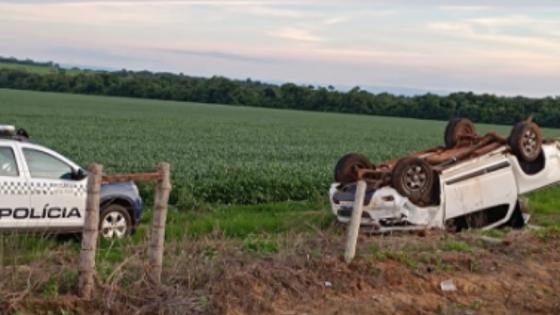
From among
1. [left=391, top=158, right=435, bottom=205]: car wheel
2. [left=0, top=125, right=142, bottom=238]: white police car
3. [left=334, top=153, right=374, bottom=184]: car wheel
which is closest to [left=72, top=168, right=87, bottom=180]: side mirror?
[left=0, top=125, right=142, bottom=238]: white police car

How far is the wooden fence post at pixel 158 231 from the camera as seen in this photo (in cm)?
817

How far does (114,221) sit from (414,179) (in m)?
4.43

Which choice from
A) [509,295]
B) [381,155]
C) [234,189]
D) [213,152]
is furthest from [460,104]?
[509,295]

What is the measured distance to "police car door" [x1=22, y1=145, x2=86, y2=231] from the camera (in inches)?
496

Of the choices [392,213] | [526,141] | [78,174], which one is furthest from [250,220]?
[526,141]

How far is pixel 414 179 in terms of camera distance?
1354 cm

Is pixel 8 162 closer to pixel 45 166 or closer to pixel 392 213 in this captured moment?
pixel 45 166

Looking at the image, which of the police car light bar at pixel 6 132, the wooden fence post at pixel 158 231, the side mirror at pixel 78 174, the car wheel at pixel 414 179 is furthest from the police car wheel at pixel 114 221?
the wooden fence post at pixel 158 231

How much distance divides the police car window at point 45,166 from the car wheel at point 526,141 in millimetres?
6916

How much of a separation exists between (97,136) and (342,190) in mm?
20956

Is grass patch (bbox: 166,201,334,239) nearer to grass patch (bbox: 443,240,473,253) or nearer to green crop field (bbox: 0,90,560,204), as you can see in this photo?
green crop field (bbox: 0,90,560,204)

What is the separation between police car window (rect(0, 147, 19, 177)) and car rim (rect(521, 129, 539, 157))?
25.6 feet

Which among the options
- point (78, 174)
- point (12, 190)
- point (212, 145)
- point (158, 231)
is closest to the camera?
point (158, 231)

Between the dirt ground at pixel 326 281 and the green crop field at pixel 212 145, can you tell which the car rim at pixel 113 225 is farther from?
the green crop field at pixel 212 145
